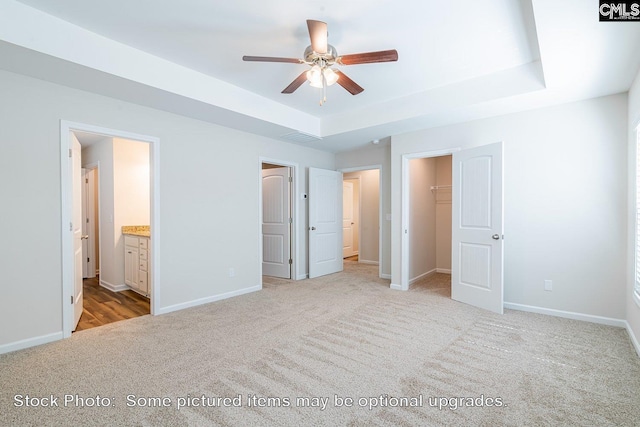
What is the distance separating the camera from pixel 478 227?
12.5ft

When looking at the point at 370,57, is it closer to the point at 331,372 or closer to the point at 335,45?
the point at 335,45

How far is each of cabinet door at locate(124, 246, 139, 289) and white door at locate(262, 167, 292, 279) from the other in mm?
2090

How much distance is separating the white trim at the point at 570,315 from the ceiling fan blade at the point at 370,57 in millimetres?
3264

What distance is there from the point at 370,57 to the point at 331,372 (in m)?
2.38

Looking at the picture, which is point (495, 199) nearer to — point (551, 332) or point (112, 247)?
point (551, 332)

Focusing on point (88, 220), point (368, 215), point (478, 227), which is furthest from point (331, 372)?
point (88, 220)

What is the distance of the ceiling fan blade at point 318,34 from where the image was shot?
2041 millimetres

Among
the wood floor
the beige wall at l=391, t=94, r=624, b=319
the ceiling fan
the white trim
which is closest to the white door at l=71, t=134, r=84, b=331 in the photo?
the wood floor

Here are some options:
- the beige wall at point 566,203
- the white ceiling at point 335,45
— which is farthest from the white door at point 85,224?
the beige wall at point 566,203

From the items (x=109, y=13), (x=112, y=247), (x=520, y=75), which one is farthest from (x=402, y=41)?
(x=112, y=247)

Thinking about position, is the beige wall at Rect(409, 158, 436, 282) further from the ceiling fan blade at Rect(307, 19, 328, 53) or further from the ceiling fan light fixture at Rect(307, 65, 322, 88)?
the ceiling fan blade at Rect(307, 19, 328, 53)

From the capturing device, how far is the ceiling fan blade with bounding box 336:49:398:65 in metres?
2.26

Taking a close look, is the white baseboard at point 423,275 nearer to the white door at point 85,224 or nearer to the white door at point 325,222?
the white door at point 325,222

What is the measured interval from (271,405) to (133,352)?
57.6 inches
